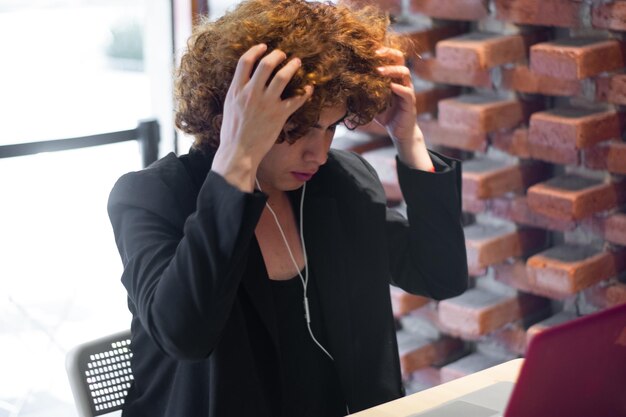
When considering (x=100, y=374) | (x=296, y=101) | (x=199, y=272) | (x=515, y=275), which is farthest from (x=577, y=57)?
(x=100, y=374)

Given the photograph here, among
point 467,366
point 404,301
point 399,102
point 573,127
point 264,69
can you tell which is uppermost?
point 264,69

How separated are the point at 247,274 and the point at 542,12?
101 cm

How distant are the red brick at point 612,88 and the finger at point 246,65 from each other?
100 centimetres

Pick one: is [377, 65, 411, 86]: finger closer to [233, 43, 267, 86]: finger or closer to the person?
the person

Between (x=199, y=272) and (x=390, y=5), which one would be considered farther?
(x=390, y=5)

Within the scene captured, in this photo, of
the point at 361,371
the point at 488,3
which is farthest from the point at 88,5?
the point at 361,371

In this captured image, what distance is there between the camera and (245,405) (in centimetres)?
168

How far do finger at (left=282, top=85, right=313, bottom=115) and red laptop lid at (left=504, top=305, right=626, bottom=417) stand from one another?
60 cm

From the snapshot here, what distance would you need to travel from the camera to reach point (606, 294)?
2.35 m

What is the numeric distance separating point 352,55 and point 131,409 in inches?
28.9

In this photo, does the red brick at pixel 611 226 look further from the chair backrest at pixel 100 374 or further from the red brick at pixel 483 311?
the chair backrest at pixel 100 374

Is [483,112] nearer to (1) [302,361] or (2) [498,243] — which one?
(2) [498,243]

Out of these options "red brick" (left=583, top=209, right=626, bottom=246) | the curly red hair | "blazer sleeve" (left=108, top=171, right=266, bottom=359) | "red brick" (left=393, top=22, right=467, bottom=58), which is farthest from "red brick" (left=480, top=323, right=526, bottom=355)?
"blazer sleeve" (left=108, top=171, right=266, bottom=359)

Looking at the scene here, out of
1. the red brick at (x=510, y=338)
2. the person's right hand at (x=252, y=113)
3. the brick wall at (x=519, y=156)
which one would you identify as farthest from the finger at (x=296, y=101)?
the red brick at (x=510, y=338)
